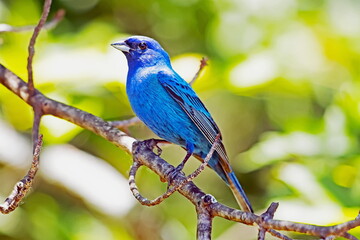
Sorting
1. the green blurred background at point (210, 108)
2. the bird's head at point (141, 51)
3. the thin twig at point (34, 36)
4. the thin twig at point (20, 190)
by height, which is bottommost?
the green blurred background at point (210, 108)

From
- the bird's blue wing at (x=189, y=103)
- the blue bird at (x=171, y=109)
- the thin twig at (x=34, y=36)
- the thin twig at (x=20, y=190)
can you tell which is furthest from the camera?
the bird's blue wing at (x=189, y=103)

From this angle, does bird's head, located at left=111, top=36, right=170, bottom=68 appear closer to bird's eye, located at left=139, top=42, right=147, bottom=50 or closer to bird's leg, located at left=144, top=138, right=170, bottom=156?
bird's eye, located at left=139, top=42, right=147, bottom=50

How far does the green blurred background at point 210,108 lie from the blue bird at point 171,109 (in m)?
0.37

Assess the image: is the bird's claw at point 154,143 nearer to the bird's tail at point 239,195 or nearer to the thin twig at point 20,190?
the bird's tail at point 239,195

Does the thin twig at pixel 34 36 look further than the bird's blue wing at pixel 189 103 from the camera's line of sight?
No

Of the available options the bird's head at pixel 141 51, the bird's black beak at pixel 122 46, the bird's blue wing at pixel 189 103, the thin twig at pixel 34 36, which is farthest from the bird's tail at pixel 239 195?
the thin twig at pixel 34 36

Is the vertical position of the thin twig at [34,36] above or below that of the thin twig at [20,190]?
above

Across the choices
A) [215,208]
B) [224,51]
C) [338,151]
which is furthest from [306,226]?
[224,51]

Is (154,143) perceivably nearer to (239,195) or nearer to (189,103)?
(189,103)

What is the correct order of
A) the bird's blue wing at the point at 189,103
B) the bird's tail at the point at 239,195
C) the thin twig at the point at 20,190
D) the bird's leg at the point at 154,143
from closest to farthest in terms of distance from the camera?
the thin twig at the point at 20,190 < the bird's tail at the point at 239,195 < the bird's leg at the point at 154,143 < the bird's blue wing at the point at 189,103

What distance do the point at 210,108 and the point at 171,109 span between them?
5.41ft

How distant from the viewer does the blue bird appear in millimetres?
3734

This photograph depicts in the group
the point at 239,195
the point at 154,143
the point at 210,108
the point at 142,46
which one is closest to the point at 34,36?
the point at 154,143

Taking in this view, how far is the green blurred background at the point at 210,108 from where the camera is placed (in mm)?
4098
